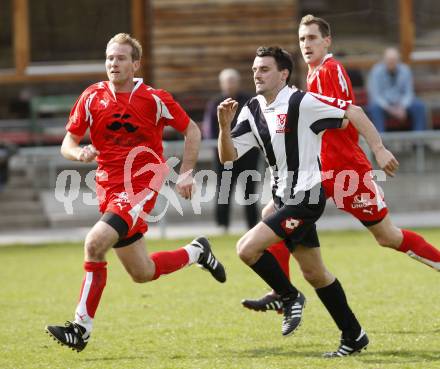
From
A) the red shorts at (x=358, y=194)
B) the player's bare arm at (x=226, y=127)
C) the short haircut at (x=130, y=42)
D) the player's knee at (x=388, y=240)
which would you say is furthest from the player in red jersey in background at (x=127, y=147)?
the player's knee at (x=388, y=240)

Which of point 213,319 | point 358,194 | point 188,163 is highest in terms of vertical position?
point 188,163

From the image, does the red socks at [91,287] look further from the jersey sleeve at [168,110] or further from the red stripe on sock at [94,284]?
the jersey sleeve at [168,110]

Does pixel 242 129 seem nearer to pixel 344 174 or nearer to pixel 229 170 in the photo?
pixel 344 174

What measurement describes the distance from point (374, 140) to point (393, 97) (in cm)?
1032

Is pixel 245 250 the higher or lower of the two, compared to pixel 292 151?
lower

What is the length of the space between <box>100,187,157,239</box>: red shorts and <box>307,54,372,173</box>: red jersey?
133 cm

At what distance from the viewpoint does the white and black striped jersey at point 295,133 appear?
7188 mm

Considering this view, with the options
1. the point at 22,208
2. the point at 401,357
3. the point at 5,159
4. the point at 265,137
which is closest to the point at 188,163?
the point at 265,137

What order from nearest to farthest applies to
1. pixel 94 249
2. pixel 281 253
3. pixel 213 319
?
1. pixel 94 249
2. pixel 281 253
3. pixel 213 319

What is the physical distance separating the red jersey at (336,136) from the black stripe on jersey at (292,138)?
84 centimetres

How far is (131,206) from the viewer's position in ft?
24.3

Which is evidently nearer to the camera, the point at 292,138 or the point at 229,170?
the point at 292,138

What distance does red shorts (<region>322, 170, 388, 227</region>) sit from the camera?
8.05m

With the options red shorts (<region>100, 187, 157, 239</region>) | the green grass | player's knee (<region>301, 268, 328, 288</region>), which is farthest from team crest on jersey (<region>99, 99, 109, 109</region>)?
player's knee (<region>301, 268, 328, 288</region>)
